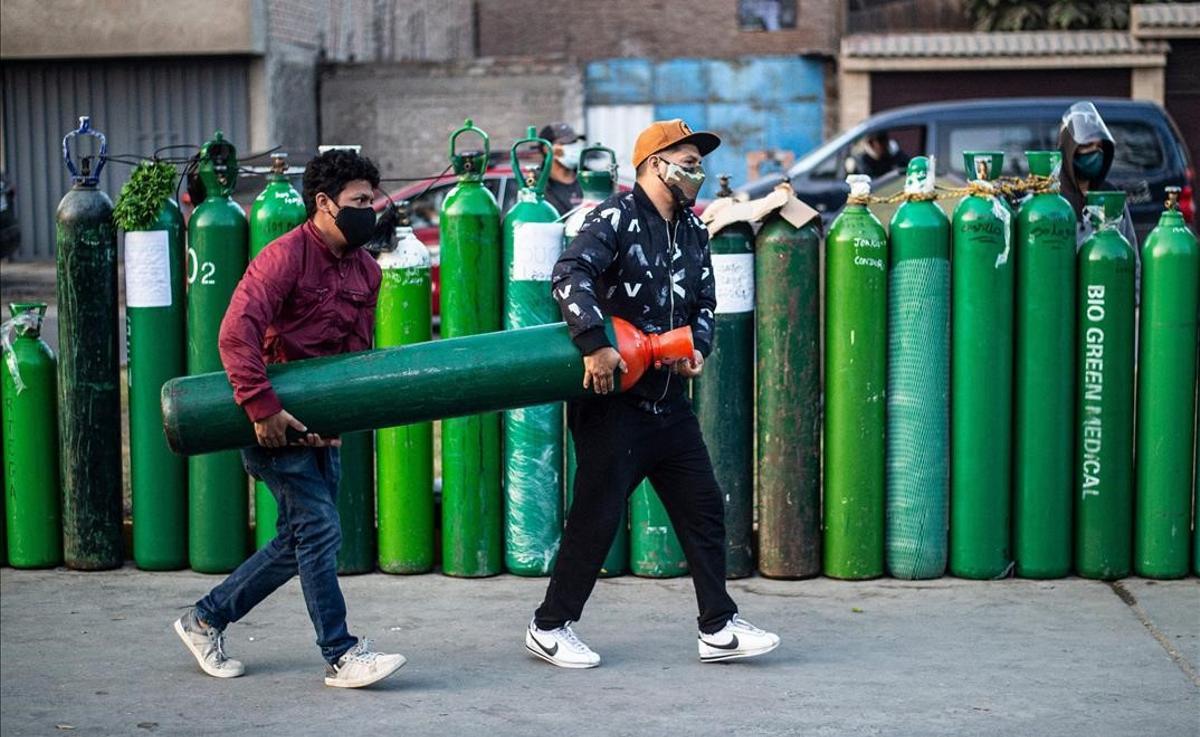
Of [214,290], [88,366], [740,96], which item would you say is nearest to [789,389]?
[214,290]

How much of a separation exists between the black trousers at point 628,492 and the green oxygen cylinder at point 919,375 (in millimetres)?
Result: 1086

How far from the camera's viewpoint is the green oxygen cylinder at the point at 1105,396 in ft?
19.1

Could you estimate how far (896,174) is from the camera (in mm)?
13438

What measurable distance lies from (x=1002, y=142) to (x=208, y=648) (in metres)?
11.6

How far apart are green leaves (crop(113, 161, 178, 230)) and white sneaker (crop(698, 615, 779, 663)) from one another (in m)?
2.55

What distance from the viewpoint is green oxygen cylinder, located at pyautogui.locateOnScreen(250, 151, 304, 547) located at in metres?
5.89

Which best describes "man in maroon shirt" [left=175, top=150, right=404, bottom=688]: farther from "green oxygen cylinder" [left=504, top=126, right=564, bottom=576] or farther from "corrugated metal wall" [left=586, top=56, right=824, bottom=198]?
"corrugated metal wall" [left=586, top=56, right=824, bottom=198]

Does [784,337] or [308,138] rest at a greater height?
[308,138]

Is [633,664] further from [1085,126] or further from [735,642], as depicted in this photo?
[1085,126]

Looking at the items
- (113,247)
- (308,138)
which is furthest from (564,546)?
(308,138)

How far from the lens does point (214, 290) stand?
19.6 feet

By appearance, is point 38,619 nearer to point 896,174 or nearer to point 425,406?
point 425,406

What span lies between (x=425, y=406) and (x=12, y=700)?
147 cm

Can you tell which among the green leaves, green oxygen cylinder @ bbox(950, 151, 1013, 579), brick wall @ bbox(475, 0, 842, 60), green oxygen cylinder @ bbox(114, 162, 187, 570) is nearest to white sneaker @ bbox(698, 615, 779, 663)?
green oxygen cylinder @ bbox(950, 151, 1013, 579)
